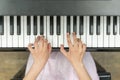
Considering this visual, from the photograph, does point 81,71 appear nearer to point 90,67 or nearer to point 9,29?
point 90,67

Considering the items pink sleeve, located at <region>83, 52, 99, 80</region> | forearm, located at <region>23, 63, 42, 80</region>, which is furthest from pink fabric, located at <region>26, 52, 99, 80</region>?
forearm, located at <region>23, 63, 42, 80</region>

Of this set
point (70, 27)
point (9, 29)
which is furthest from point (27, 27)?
point (70, 27)

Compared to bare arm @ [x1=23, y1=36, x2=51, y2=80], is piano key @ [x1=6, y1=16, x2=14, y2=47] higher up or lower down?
higher up

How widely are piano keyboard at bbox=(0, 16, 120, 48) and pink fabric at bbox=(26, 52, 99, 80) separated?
7 centimetres

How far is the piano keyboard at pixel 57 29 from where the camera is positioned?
1605 mm

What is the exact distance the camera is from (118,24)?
5.33 feet

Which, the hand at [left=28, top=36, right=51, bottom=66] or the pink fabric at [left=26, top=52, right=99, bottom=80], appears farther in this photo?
the pink fabric at [left=26, top=52, right=99, bottom=80]

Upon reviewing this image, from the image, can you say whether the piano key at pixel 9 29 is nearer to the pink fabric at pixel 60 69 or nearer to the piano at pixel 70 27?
the piano at pixel 70 27

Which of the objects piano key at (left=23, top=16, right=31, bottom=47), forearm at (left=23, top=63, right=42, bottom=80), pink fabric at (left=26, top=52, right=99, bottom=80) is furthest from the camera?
piano key at (left=23, top=16, right=31, bottom=47)

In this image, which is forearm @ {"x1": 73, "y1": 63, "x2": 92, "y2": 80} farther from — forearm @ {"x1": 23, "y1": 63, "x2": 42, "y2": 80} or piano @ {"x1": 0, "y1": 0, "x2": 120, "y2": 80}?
piano @ {"x1": 0, "y1": 0, "x2": 120, "y2": 80}

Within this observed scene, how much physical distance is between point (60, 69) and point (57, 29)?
8.2 inches

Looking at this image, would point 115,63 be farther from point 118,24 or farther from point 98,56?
point 118,24

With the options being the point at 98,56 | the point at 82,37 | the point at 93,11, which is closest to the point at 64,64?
the point at 82,37

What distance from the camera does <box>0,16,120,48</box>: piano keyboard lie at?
161 cm
